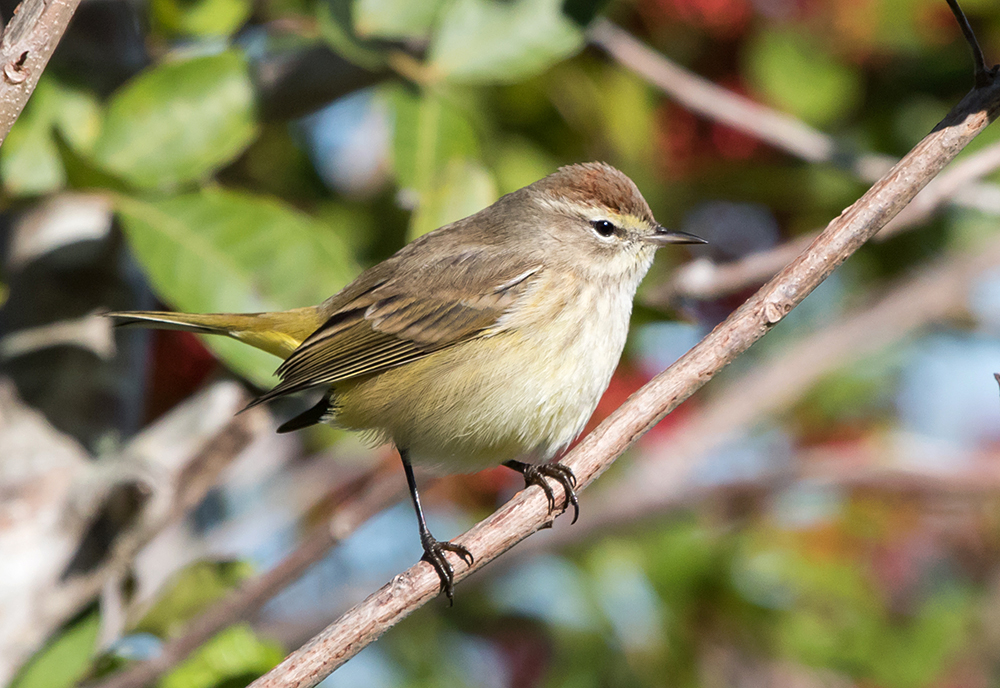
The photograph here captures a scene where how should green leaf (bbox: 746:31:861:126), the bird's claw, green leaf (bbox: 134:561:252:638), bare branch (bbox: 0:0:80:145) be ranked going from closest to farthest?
bare branch (bbox: 0:0:80:145) < the bird's claw < green leaf (bbox: 134:561:252:638) < green leaf (bbox: 746:31:861:126)

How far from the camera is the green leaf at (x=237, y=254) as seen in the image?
273 centimetres

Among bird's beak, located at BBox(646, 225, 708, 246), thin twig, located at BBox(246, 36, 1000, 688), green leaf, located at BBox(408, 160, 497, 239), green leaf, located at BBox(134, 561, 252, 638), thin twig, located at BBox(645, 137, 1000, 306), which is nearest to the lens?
thin twig, located at BBox(246, 36, 1000, 688)

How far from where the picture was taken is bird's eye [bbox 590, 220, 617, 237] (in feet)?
10.8

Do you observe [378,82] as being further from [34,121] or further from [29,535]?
[29,535]

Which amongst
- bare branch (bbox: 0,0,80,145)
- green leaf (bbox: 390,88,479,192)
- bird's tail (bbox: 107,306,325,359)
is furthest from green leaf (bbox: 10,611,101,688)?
green leaf (bbox: 390,88,479,192)

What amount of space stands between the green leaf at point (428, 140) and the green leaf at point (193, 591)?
1.30 meters

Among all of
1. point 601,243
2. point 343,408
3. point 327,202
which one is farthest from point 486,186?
point 327,202

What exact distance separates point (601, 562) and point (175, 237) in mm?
2069

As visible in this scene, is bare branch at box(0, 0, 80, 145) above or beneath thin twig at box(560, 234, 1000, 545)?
above

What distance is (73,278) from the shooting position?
9.73ft

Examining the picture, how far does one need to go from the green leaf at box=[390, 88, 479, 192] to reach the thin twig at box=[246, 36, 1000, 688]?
1.27 meters

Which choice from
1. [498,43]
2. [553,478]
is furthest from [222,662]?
[498,43]

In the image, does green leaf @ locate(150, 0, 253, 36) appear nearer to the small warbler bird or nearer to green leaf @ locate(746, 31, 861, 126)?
the small warbler bird

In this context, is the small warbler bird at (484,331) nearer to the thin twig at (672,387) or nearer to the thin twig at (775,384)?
the thin twig at (672,387)
